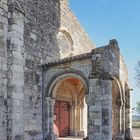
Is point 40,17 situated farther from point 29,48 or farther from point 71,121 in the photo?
point 71,121

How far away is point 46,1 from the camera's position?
12.9 m

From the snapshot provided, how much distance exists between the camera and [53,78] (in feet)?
39.5

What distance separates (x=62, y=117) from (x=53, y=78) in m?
3.29

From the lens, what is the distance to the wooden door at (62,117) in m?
14.3

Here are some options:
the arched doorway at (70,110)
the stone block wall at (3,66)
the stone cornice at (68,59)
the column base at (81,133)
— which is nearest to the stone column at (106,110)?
the stone cornice at (68,59)

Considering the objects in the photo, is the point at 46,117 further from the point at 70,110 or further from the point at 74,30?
the point at 74,30

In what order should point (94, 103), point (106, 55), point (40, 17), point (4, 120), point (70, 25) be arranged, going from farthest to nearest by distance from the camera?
point (70, 25)
point (40, 17)
point (106, 55)
point (94, 103)
point (4, 120)

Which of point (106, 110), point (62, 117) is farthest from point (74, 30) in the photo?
point (106, 110)

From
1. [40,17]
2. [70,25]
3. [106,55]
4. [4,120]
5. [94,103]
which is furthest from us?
[70,25]

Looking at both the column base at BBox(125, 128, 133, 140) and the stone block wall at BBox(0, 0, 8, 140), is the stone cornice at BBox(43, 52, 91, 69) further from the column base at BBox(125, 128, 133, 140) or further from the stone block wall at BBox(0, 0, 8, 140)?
the column base at BBox(125, 128, 133, 140)

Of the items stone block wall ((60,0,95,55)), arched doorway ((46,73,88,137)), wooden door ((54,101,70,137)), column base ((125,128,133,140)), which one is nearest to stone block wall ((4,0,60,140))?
stone block wall ((60,0,95,55))

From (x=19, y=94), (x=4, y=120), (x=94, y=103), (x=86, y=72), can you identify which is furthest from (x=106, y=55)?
(x=4, y=120)

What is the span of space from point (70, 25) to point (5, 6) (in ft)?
18.0

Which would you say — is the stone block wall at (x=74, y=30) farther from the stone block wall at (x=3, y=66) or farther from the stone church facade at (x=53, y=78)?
the stone block wall at (x=3, y=66)
